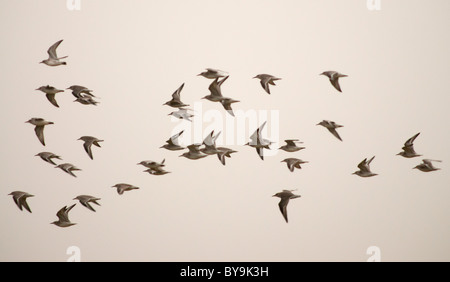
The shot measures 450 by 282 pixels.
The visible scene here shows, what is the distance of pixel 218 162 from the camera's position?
9838 centimetres

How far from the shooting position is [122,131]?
343 feet

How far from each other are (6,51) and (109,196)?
48.7 meters

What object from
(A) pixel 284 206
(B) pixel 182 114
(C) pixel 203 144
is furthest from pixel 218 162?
(A) pixel 284 206

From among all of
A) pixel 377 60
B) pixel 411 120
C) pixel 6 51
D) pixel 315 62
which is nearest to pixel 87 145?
pixel 411 120

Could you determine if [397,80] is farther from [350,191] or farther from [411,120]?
[350,191]

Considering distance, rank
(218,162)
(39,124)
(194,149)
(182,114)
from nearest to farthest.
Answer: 1. (194,149)
2. (182,114)
3. (39,124)
4. (218,162)

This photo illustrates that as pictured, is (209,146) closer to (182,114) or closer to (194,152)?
(194,152)

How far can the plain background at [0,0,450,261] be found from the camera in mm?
74312

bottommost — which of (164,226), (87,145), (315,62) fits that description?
(87,145)

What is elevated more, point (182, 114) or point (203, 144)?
point (182, 114)

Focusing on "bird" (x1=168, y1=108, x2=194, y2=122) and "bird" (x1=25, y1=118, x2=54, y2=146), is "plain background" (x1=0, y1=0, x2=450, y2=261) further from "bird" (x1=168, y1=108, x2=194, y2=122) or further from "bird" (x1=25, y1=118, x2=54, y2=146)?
"bird" (x1=168, y1=108, x2=194, y2=122)

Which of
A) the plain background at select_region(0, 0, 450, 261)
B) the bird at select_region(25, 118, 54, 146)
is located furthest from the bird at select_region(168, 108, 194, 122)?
the plain background at select_region(0, 0, 450, 261)

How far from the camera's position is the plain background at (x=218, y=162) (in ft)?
244

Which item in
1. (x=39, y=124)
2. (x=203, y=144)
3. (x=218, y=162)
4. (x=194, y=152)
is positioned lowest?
(x=194, y=152)
